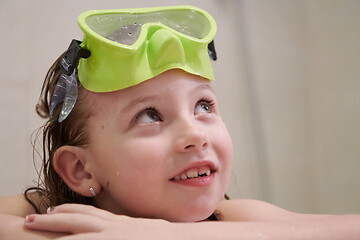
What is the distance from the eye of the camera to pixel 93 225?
2.41 feet

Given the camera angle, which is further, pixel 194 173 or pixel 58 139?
pixel 58 139

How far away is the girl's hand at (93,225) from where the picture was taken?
71 cm

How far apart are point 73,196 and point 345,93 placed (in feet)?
3.23

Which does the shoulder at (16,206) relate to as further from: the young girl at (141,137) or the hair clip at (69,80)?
the hair clip at (69,80)

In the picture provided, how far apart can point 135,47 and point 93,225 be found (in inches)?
14.2

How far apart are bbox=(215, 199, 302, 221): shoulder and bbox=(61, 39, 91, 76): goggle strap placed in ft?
1.63

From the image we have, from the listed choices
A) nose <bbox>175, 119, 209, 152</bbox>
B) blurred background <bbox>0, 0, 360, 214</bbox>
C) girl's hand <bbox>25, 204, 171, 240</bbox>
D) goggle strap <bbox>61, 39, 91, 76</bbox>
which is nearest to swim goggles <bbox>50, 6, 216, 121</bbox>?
goggle strap <bbox>61, 39, 91, 76</bbox>

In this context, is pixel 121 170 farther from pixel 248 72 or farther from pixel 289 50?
pixel 289 50

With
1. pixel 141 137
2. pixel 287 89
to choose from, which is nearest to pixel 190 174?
pixel 141 137

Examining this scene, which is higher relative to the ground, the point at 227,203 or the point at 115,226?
the point at 115,226

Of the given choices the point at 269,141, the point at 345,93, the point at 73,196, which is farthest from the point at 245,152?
the point at 73,196

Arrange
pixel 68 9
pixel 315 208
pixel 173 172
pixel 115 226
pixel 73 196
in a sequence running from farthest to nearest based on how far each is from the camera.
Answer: pixel 315 208 → pixel 68 9 → pixel 73 196 → pixel 173 172 → pixel 115 226

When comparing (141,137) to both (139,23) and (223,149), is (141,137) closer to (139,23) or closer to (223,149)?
(223,149)

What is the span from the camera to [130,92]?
0.92 meters
